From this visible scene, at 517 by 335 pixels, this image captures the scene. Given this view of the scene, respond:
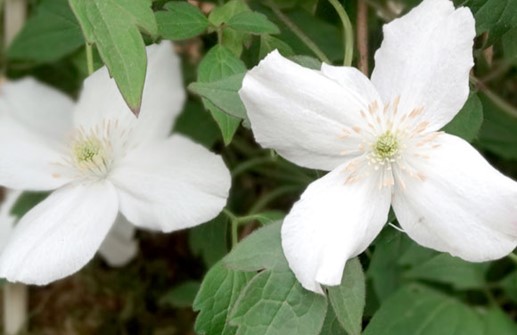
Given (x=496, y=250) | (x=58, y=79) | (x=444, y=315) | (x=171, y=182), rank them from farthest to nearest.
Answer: (x=58, y=79)
(x=444, y=315)
(x=171, y=182)
(x=496, y=250)

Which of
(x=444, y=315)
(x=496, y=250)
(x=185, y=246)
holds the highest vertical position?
(x=496, y=250)

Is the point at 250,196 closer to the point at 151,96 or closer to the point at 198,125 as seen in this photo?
the point at 198,125

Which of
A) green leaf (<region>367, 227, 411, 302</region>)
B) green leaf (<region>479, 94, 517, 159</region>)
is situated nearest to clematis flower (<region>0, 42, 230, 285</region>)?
green leaf (<region>367, 227, 411, 302</region>)

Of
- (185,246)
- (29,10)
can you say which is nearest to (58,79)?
(29,10)

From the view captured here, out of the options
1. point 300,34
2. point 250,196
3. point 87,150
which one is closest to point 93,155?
point 87,150

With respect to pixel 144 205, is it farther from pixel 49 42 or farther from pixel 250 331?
pixel 49 42

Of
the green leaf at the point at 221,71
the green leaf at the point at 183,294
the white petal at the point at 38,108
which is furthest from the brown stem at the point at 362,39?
the green leaf at the point at 183,294
